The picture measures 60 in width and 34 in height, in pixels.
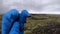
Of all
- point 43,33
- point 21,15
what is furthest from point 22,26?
point 43,33

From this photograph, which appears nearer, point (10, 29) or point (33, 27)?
point (10, 29)

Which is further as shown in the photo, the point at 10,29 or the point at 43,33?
the point at 43,33

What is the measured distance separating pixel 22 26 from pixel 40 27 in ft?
0.62

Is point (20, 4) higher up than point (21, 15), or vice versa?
point (20, 4)

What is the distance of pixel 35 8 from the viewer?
140 cm

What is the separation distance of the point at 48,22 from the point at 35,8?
20 cm

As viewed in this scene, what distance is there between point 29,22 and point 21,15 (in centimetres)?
13

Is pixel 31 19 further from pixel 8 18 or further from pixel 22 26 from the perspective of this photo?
pixel 8 18

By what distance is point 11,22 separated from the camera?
1.18 meters

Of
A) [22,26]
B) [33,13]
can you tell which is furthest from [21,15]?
[33,13]

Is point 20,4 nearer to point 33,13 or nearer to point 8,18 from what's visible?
point 33,13

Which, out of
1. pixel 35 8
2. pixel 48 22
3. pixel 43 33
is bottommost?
pixel 43 33

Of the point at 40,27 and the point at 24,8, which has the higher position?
the point at 24,8

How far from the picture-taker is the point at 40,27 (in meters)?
1.32
